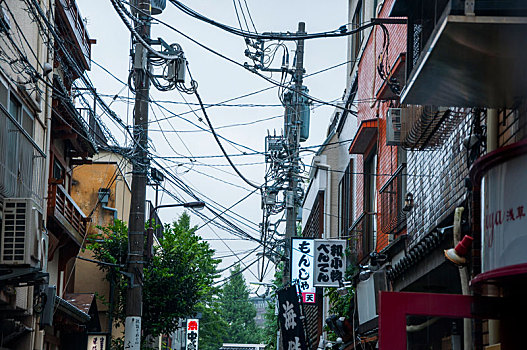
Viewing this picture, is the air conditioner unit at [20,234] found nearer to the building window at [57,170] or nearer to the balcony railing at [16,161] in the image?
the balcony railing at [16,161]

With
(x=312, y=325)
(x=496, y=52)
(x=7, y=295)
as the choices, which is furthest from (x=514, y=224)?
(x=312, y=325)

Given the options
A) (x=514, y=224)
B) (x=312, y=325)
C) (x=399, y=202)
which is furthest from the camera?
(x=312, y=325)

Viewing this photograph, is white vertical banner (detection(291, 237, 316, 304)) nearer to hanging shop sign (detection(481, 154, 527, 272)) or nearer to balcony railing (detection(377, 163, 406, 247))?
balcony railing (detection(377, 163, 406, 247))

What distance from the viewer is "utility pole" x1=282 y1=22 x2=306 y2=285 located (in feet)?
96.9

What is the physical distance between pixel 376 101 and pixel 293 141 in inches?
509

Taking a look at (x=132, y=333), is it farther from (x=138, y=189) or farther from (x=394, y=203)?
(x=394, y=203)

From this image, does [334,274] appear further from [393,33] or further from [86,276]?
[86,276]

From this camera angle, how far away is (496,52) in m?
7.11

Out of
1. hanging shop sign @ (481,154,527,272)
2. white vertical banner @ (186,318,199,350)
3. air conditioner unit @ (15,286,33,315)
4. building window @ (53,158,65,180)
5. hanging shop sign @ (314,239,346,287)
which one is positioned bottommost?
white vertical banner @ (186,318,199,350)

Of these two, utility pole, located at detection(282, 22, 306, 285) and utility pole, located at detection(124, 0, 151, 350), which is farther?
utility pole, located at detection(282, 22, 306, 285)

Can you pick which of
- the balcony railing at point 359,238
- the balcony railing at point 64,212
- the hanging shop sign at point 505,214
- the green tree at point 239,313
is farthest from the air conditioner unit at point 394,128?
the green tree at point 239,313

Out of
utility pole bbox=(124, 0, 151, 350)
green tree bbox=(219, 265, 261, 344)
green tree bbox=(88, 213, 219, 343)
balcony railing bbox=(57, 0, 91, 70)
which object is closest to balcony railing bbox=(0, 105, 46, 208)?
utility pole bbox=(124, 0, 151, 350)

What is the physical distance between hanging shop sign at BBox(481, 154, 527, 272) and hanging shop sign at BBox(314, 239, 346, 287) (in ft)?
52.3

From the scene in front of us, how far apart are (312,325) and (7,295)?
18.2m
